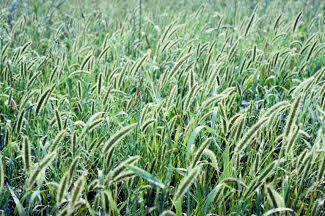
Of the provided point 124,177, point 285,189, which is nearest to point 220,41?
point 285,189

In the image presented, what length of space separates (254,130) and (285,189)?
1.18ft

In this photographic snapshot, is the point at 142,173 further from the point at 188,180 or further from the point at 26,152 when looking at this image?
the point at 26,152

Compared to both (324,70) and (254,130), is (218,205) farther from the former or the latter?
(324,70)

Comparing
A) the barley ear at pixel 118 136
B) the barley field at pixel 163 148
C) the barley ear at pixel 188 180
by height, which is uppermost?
the barley ear at pixel 118 136

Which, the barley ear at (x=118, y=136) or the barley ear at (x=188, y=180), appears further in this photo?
the barley ear at (x=118, y=136)

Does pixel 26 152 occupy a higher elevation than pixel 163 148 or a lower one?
higher

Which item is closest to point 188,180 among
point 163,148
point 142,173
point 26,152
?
point 142,173

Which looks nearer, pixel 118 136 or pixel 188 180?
pixel 188 180

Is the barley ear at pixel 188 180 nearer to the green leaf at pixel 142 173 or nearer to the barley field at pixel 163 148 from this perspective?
the barley field at pixel 163 148

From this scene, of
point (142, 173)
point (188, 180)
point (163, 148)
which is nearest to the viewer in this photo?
point (188, 180)

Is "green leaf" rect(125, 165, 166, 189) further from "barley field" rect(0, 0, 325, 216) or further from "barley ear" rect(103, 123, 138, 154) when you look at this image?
"barley ear" rect(103, 123, 138, 154)

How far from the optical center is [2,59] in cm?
304

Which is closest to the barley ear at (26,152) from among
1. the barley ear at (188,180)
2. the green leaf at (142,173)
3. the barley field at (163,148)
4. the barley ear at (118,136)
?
the barley field at (163,148)

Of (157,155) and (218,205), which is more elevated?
(157,155)
